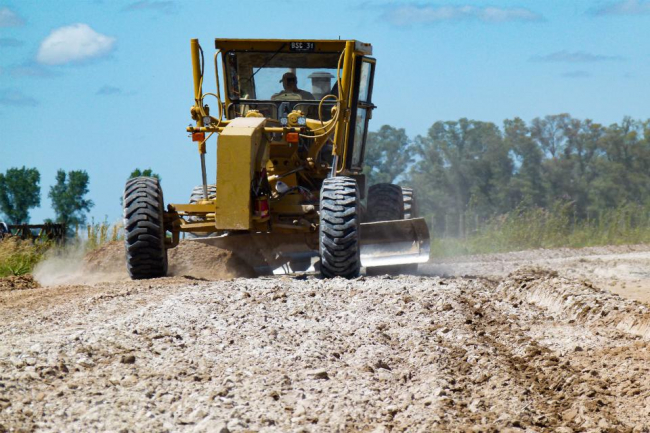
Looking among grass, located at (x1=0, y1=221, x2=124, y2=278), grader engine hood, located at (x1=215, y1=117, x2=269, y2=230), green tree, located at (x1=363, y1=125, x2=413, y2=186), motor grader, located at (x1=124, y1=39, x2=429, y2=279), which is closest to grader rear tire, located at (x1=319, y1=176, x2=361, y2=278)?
motor grader, located at (x1=124, y1=39, x2=429, y2=279)

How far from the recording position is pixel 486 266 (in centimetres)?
1530

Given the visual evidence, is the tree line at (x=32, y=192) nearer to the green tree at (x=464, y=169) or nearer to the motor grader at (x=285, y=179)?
the green tree at (x=464, y=169)

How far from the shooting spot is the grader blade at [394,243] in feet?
38.6

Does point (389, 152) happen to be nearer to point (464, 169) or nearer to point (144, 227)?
point (464, 169)

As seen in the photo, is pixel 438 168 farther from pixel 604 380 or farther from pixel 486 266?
pixel 604 380

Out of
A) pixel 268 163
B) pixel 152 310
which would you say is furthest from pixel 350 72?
pixel 152 310

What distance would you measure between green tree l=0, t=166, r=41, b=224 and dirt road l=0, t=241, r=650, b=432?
27159 millimetres

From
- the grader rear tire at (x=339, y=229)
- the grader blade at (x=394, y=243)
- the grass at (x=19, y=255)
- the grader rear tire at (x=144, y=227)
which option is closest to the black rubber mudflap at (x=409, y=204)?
the grader blade at (x=394, y=243)

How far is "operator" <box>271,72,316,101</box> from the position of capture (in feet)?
40.9

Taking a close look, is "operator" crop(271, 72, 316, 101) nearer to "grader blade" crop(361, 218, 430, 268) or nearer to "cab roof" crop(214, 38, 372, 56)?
"cab roof" crop(214, 38, 372, 56)

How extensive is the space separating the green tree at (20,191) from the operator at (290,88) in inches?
968

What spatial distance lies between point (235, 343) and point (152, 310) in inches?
54.1

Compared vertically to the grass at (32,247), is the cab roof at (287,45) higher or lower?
higher

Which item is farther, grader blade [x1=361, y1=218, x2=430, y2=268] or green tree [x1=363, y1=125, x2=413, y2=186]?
green tree [x1=363, y1=125, x2=413, y2=186]
